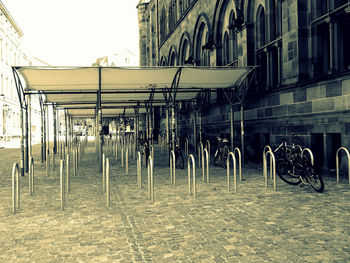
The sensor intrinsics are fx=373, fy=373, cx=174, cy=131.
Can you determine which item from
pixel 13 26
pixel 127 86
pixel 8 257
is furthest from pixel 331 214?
pixel 13 26

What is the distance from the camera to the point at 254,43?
14242 mm

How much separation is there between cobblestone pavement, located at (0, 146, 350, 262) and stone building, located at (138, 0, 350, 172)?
2.23 metres

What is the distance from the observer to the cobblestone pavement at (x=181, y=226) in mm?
4039

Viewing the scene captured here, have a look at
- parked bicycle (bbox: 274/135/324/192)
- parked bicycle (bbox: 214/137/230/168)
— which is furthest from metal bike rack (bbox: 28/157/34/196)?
parked bicycle (bbox: 214/137/230/168)

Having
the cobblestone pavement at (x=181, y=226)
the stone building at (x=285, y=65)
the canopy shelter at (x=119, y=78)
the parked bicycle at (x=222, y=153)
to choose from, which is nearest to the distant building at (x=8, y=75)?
the stone building at (x=285, y=65)

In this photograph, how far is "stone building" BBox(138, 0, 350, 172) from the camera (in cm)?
966

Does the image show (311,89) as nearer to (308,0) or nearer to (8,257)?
(308,0)

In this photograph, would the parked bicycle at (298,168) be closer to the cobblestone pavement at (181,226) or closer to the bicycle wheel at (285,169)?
the bicycle wheel at (285,169)

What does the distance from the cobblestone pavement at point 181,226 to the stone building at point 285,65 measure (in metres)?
2.23

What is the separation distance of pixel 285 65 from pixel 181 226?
7897 millimetres

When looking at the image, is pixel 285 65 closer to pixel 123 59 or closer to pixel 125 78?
pixel 125 78

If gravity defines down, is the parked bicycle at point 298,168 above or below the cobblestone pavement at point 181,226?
above

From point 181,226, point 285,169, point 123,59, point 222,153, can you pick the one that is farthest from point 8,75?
point 123,59

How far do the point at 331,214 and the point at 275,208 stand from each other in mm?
864
